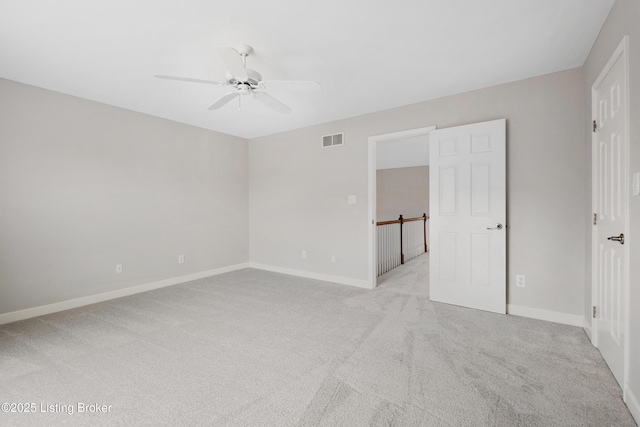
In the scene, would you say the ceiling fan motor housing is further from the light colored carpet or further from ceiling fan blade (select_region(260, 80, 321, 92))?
the light colored carpet

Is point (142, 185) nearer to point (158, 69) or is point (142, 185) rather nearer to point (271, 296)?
point (158, 69)

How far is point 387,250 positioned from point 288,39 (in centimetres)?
386

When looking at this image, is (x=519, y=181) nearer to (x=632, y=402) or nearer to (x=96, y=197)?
(x=632, y=402)

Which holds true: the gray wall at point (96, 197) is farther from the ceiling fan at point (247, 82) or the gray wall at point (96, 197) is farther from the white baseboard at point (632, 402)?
the white baseboard at point (632, 402)

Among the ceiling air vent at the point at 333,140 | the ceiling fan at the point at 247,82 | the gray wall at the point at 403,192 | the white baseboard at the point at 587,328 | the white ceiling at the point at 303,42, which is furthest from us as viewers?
the gray wall at the point at 403,192

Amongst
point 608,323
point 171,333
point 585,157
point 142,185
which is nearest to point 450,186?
point 585,157

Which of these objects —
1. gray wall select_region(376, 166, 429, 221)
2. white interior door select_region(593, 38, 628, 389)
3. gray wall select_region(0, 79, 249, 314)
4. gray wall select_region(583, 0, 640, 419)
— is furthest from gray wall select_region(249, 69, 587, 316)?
gray wall select_region(376, 166, 429, 221)

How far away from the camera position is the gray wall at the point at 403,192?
27.0 ft

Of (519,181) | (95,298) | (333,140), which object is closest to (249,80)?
(333,140)

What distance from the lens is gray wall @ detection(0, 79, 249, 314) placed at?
2.90m

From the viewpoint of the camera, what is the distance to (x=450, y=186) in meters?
3.27

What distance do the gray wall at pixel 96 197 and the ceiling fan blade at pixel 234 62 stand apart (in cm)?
242

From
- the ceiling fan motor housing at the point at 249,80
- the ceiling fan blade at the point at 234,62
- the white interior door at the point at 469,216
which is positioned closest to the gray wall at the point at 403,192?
the white interior door at the point at 469,216

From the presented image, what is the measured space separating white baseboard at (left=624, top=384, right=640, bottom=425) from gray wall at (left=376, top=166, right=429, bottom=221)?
22.2ft
